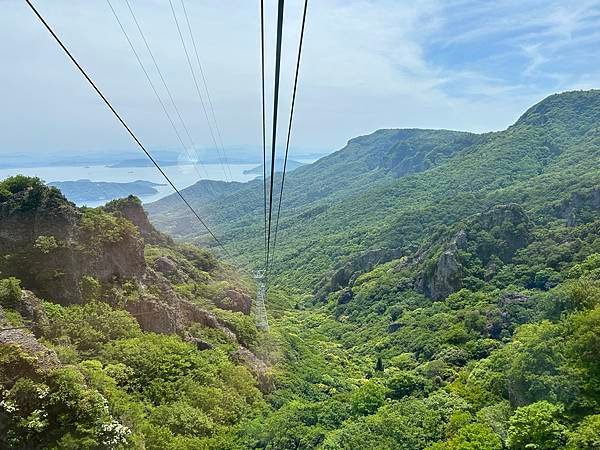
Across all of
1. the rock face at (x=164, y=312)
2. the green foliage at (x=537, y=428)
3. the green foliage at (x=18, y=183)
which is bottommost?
the green foliage at (x=537, y=428)

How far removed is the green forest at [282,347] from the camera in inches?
629

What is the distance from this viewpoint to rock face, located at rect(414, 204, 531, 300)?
62156mm

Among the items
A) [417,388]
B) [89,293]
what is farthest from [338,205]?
[89,293]

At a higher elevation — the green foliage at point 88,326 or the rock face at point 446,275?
the green foliage at point 88,326

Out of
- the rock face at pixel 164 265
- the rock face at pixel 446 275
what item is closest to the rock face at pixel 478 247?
the rock face at pixel 446 275

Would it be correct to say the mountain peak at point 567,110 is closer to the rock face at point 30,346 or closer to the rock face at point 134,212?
the rock face at point 134,212

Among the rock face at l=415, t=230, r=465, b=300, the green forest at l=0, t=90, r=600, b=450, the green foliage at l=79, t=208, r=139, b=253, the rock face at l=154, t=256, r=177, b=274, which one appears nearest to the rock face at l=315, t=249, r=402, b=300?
the green forest at l=0, t=90, r=600, b=450

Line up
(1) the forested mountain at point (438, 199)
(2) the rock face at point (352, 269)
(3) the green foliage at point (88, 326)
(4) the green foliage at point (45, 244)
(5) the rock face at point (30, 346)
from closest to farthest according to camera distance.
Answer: (5) the rock face at point (30, 346) → (3) the green foliage at point (88, 326) → (4) the green foliage at point (45, 244) → (2) the rock face at point (352, 269) → (1) the forested mountain at point (438, 199)

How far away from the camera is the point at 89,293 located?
24.3m

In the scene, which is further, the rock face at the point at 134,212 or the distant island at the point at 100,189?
the distant island at the point at 100,189

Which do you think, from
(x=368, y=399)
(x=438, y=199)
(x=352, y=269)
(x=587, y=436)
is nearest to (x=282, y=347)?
(x=368, y=399)

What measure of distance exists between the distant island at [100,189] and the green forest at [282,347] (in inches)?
3466

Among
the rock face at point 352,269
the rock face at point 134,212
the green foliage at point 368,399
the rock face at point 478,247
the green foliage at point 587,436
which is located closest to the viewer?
the green foliage at point 587,436

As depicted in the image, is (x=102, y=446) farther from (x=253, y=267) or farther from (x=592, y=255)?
(x=253, y=267)
